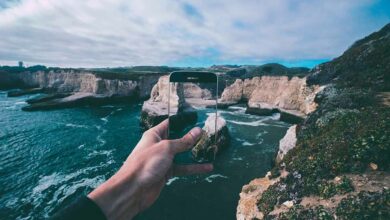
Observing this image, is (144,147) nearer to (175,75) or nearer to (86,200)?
(86,200)

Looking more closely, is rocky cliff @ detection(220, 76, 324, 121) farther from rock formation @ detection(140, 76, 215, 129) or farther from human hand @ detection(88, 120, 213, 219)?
human hand @ detection(88, 120, 213, 219)

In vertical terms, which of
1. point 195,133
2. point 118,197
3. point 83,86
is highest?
point 195,133

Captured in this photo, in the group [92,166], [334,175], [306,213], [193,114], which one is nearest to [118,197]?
[306,213]

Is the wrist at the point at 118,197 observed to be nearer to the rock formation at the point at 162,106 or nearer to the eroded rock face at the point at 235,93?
the rock formation at the point at 162,106

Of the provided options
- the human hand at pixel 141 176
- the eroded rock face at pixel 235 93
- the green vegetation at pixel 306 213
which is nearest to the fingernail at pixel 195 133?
the human hand at pixel 141 176

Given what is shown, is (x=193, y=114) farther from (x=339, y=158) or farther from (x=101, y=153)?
(x=339, y=158)

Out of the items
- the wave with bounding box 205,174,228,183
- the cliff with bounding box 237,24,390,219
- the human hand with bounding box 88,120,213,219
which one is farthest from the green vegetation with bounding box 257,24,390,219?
the wave with bounding box 205,174,228,183

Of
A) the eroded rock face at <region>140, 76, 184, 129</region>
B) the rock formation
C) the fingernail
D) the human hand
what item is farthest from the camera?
the rock formation
